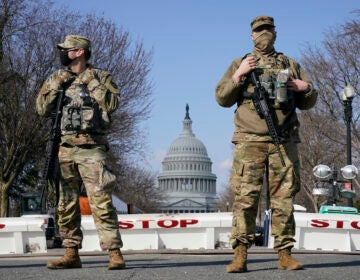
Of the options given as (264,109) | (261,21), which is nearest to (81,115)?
(264,109)

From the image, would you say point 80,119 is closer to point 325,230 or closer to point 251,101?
point 251,101

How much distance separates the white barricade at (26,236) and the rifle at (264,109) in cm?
579

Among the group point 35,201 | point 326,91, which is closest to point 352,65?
point 326,91

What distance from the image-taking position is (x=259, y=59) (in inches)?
254

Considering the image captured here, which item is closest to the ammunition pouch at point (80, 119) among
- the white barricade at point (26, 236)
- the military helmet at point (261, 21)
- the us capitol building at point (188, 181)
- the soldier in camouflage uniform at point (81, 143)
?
the soldier in camouflage uniform at point (81, 143)

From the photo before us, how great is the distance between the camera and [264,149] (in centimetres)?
627

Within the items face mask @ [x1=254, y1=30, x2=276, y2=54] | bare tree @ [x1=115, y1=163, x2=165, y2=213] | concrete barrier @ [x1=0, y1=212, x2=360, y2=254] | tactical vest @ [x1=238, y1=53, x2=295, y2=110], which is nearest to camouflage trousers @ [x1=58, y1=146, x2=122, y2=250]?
tactical vest @ [x1=238, y1=53, x2=295, y2=110]

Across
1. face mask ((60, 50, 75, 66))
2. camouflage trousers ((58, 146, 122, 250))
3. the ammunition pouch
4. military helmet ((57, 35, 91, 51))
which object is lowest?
camouflage trousers ((58, 146, 122, 250))

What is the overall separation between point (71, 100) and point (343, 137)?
29.1m

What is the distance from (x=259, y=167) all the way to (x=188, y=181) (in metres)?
152

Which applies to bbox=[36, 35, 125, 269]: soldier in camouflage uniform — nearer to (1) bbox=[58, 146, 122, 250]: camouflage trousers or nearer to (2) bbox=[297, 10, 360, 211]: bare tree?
(1) bbox=[58, 146, 122, 250]: camouflage trousers

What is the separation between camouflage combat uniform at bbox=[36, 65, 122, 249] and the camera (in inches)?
260

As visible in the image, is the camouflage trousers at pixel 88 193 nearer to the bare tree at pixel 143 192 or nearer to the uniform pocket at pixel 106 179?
the uniform pocket at pixel 106 179

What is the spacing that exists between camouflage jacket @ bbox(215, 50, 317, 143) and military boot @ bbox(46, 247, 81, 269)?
1657 millimetres
